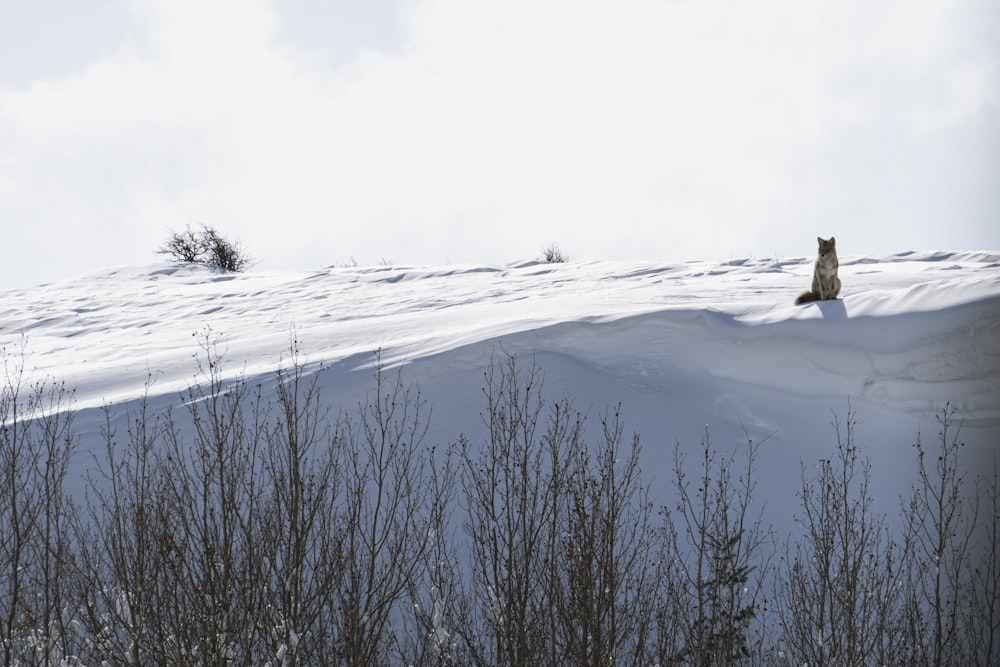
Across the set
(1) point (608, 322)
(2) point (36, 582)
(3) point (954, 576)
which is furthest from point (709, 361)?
(2) point (36, 582)

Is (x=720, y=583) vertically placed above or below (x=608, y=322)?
below

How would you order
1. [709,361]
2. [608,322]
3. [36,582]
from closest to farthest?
[36,582], [709,361], [608,322]

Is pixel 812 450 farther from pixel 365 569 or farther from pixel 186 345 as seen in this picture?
pixel 186 345

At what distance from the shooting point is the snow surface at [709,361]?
11.1 meters

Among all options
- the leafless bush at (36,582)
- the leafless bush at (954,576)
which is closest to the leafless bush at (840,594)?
the leafless bush at (954,576)

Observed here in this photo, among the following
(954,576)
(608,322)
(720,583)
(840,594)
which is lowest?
(954,576)

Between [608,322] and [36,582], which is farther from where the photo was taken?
[608,322]

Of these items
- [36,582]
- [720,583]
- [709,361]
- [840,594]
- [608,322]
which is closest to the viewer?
[36,582]

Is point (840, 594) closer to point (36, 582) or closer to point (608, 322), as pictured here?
point (608, 322)

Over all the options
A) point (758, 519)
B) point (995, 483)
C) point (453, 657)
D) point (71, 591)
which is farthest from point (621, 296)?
point (71, 591)

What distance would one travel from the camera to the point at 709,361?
12445mm

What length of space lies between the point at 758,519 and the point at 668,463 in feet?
4.45

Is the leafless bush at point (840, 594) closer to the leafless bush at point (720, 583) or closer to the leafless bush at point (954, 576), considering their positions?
the leafless bush at point (954, 576)

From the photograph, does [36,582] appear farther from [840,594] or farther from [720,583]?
[840,594]
